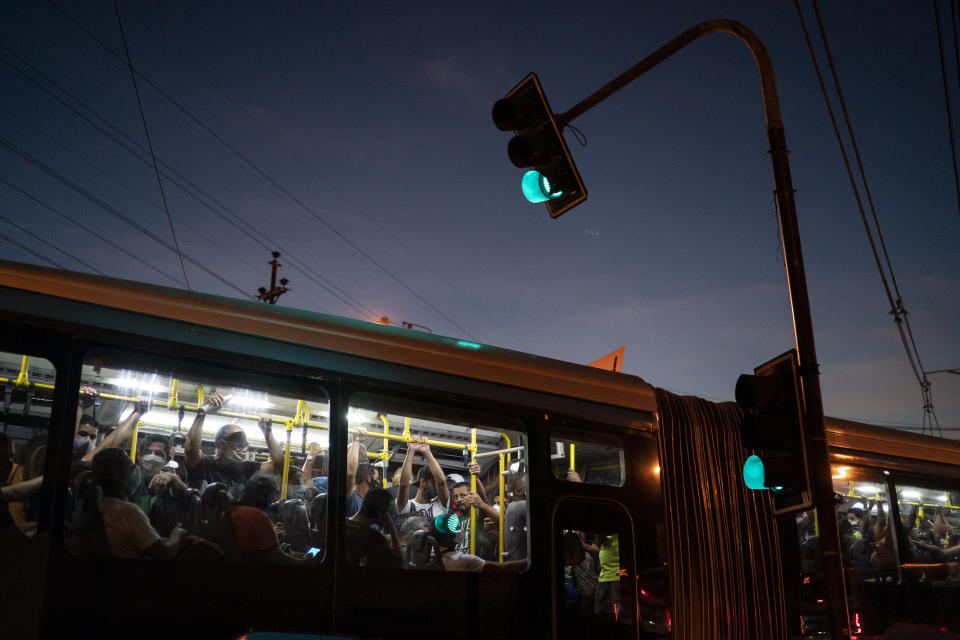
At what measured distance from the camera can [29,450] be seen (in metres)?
4.42

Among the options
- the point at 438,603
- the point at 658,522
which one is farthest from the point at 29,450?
the point at 658,522

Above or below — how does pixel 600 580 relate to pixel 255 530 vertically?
below

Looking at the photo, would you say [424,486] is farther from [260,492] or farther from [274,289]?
[274,289]

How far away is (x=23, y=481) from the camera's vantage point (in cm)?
437

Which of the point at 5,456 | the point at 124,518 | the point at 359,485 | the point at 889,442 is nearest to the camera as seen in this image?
the point at 5,456

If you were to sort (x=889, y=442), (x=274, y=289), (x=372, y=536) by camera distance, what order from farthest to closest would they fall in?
1. (x=274, y=289)
2. (x=889, y=442)
3. (x=372, y=536)

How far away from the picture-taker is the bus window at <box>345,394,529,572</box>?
5.48 metres

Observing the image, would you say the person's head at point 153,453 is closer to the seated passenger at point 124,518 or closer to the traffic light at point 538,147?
the seated passenger at point 124,518

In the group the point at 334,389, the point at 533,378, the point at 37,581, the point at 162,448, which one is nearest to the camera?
the point at 37,581

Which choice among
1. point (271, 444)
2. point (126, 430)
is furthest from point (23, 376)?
point (271, 444)

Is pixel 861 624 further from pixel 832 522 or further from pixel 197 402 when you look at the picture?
pixel 197 402

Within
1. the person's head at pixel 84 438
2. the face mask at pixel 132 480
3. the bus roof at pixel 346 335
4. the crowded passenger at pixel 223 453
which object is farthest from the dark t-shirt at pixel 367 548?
the person's head at pixel 84 438

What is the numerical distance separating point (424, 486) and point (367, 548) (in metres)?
1.28

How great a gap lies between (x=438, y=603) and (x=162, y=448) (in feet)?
6.42
